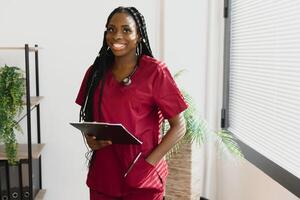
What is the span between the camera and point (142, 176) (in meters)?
1.43

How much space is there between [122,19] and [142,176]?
62 centimetres

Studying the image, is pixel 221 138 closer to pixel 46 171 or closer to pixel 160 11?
pixel 160 11

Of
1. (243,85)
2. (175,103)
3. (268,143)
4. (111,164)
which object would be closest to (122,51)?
(175,103)

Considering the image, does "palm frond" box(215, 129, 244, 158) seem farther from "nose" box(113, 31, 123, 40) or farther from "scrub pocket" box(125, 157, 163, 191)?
"nose" box(113, 31, 123, 40)

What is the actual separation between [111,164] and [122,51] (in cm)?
45

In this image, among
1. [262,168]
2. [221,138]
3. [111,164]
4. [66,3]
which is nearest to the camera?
[111,164]

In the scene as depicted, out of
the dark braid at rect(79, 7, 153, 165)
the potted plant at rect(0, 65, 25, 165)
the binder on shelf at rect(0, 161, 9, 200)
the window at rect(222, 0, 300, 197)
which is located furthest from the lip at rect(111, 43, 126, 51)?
the binder on shelf at rect(0, 161, 9, 200)

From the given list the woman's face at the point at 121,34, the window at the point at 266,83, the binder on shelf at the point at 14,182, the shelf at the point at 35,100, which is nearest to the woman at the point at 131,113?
the woman's face at the point at 121,34

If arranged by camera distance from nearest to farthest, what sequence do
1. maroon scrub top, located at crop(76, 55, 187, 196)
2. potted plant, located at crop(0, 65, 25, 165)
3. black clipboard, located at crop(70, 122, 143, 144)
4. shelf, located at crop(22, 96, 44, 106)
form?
black clipboard, located at crop(70, 122, 143, 144)
maroon scrub top, located at crop(76, 55, 187, 196)
potted plant, located at crop(0, 65, 25, 165)
shelf, located at crop(22, 96, 44, 106)

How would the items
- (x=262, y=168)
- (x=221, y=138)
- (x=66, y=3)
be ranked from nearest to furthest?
(x=262, y=168)
(x=221, y=138)
(x=66, y=3)

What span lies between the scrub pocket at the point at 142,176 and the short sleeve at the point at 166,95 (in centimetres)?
21

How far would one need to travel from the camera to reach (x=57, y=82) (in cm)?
270

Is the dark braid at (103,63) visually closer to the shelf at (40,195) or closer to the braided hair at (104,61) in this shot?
the braided hair at (104,61)

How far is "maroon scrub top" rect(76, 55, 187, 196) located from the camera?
4.69 ft
